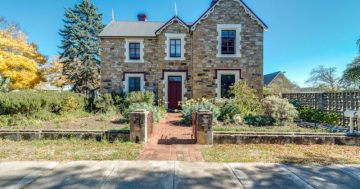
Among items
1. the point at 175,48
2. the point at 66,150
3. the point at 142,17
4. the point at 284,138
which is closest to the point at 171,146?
the point at 66,150

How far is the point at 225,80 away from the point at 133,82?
22.8ft

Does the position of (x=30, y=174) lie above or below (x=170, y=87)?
below

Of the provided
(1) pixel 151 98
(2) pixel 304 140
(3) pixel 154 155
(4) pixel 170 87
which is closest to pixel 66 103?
(1) pixel 151 98

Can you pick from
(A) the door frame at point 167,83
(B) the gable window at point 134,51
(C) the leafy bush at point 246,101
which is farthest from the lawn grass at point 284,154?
(B) the gable window at point 134,51

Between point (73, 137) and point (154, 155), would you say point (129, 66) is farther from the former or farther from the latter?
point (154, 155)

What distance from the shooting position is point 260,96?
16734mm

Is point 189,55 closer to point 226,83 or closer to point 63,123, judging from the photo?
point 226,83

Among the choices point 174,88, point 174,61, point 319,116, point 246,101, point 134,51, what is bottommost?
point 319,116

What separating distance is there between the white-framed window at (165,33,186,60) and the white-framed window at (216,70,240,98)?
3005mm

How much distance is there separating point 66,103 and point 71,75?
13959 mm

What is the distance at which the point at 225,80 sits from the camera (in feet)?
55.2

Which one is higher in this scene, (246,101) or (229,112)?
(246,101)

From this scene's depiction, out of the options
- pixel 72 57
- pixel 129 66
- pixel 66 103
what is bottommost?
pixel 66 103

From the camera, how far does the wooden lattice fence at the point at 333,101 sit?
1093cm
